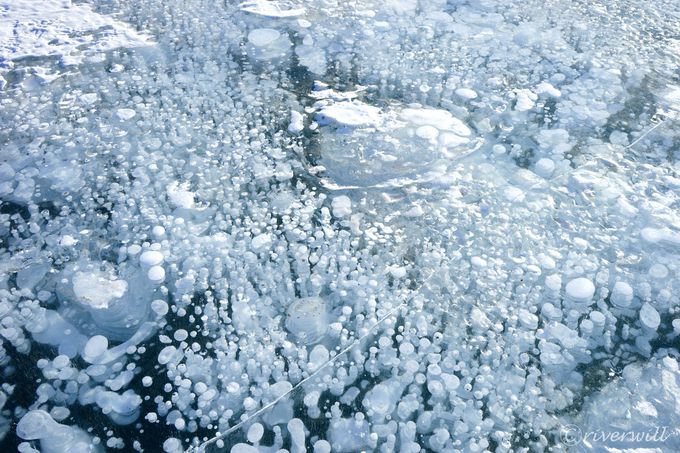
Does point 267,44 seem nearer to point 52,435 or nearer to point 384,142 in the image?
point 384,142

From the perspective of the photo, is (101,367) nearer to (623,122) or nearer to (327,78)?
Result: (327,78)

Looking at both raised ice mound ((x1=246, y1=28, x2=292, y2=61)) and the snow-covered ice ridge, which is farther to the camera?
raised ice mound ((x1=246, y1=28, x2=292, y2=61))

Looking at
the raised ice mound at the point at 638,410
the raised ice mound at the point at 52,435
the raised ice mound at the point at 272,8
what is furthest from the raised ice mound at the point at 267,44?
the raised ice mound at the point at 638,410

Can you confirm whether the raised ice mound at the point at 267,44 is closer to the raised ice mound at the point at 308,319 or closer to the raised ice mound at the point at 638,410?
the raised ice mound at the point at 308,319

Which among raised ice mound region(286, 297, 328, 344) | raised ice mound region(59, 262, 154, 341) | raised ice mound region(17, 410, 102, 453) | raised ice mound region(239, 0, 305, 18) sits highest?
raised ice mound region(239, 0, 305, 18)

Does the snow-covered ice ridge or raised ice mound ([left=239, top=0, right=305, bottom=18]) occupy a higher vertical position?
raised ice mound ([left=239, top=0, right=305, bottom=18])

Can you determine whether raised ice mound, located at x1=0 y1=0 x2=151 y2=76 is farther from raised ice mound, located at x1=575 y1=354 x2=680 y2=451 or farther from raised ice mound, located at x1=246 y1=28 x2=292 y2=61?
raised ice mound, located at x1=575 y1=354 x2=680 y2=451

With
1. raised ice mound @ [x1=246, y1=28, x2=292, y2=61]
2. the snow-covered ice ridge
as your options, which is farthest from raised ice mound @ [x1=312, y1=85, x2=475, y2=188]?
raised ice mound @ [x1=246, y1=28, x2=292, y2=61]

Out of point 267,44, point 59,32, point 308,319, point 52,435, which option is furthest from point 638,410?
point 59,32
